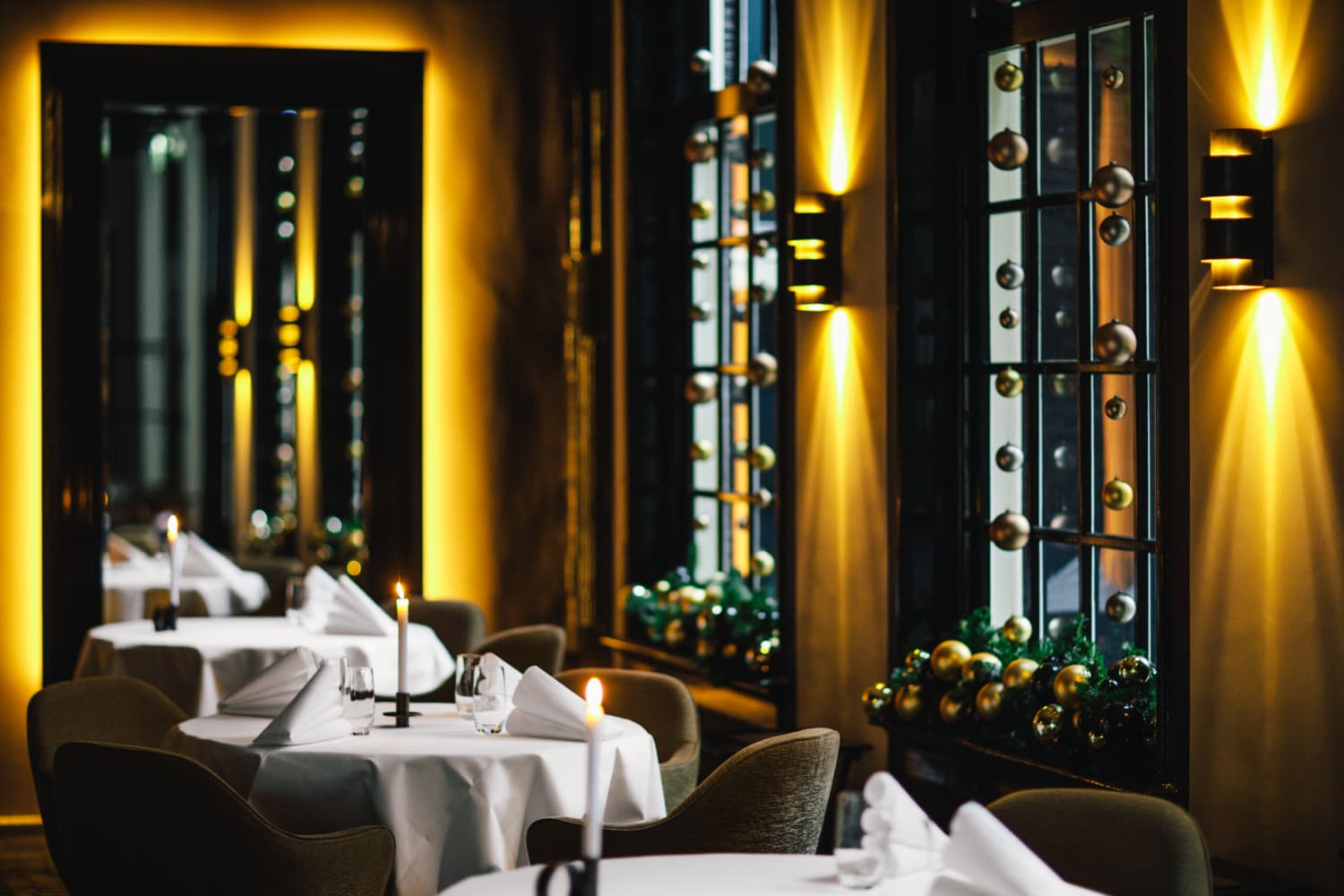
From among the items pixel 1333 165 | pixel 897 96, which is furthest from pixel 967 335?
pixel 1333 165

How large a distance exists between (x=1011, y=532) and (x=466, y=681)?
5.72ft

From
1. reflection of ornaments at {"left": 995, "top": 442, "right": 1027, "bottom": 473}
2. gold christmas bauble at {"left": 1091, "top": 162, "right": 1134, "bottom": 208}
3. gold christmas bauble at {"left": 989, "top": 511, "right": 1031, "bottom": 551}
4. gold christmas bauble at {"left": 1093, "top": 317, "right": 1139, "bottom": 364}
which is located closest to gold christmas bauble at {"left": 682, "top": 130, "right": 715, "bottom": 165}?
reflection of ornaments at {"left": 995, "top": 442, "right": 1027, "bottom": 473}

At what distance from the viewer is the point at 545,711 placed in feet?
13.3

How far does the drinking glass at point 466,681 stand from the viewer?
4.18 m

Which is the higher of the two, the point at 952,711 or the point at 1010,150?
the point at 1010,150

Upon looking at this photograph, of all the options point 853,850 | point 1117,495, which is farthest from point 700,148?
point 853,850

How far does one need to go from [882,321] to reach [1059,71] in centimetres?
99

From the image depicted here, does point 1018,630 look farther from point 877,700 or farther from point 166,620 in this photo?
point 166,620

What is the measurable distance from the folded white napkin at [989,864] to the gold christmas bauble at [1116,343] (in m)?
2.34

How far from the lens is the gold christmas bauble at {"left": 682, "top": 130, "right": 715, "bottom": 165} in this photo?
6773mm

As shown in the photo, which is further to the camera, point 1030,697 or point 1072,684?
point 1030,697

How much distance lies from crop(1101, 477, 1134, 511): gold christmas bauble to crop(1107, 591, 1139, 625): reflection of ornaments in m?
0.24

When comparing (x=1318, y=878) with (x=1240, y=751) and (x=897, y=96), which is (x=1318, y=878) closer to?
(x=1240, y=751)

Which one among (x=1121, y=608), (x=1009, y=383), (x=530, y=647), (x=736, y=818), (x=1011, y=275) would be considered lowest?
(x=736, y=818)
